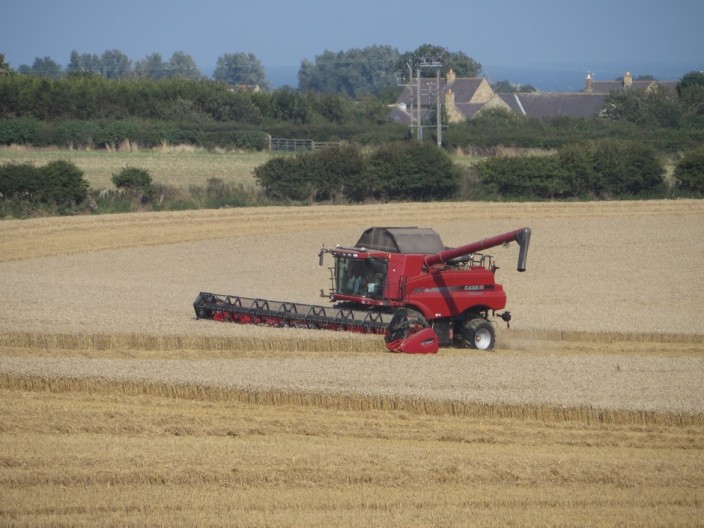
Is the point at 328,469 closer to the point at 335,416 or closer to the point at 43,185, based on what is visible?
the point at 335,416

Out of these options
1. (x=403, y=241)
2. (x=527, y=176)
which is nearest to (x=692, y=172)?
(x=527, y=176)

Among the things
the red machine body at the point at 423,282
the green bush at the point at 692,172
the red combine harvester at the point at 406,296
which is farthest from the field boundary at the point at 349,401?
the green bush at the point at 692,172

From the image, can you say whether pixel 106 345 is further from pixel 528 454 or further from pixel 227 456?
pixel 528 454

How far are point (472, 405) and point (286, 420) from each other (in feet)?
8.86

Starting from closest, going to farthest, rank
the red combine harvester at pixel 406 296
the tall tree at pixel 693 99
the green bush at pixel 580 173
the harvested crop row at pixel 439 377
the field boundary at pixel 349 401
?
the field boundary at pixel 349 401
the harvested crop row at pixel 439 377
the red combine harvester at pixel 406 296
the green bush at pixel 580 173
the tall tree at pixel 693 99

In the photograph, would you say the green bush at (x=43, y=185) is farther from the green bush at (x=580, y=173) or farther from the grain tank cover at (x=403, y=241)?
the grain tank cover at (x=403, y=241)

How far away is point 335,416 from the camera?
55.1 feet

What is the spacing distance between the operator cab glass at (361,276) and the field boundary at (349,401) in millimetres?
5675

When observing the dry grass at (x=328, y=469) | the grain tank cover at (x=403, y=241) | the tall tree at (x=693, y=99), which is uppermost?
the tall tree at (x=693, y=99)

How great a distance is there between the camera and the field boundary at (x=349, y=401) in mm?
16594

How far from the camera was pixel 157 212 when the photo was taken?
42750mm

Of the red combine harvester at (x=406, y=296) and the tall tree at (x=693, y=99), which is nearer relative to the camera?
the red combine harvester at (x=406, y=296)

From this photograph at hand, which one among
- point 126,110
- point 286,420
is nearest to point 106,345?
point 286,420

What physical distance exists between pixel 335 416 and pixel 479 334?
6868 mm
